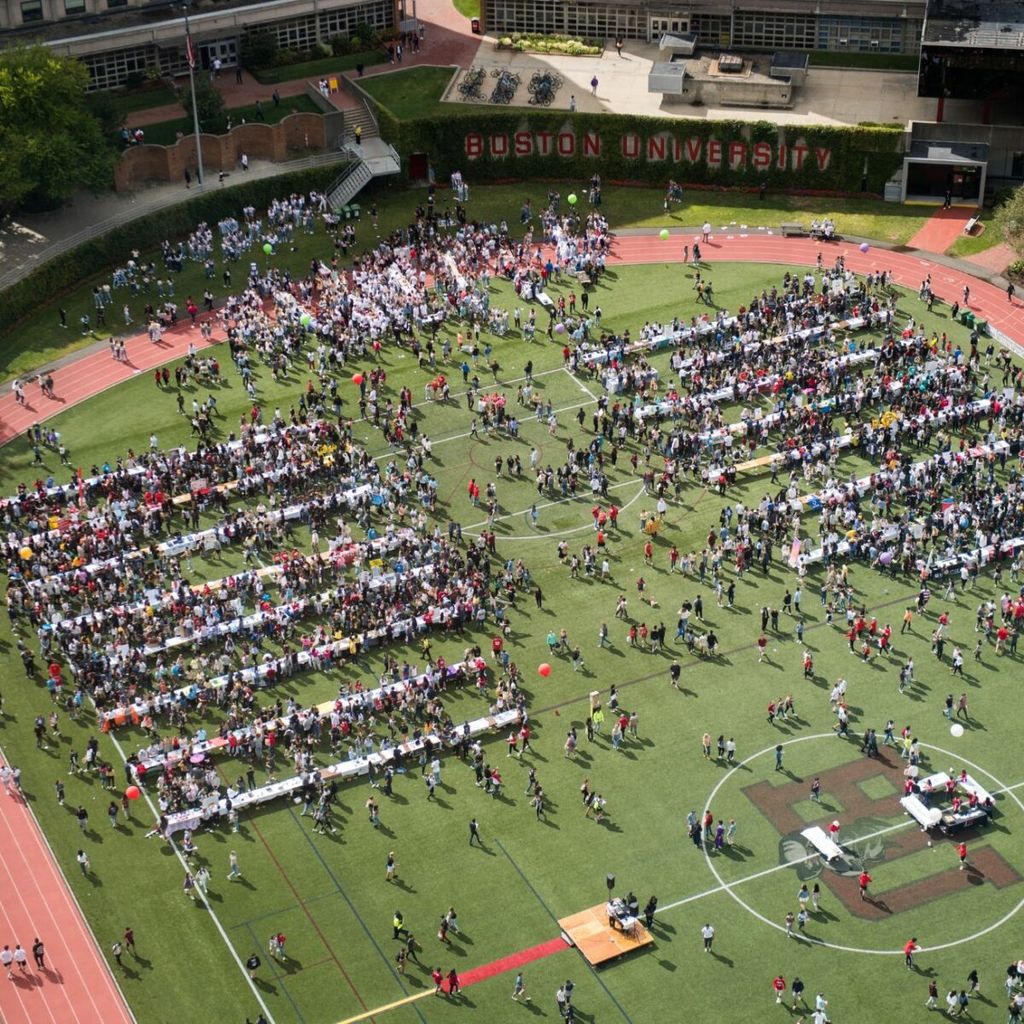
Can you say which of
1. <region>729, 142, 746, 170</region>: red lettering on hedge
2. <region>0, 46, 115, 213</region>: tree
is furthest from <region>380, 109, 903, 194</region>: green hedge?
<region>0, 46, 115, 213</region>: tree

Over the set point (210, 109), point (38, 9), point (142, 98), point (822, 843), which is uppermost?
point (38, 9)

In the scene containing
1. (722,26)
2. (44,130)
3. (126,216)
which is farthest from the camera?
(722,26)

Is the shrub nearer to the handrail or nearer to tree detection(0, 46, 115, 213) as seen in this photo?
the handrail

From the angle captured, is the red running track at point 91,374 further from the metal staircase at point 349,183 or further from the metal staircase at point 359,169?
the metal staircase at point 359,169

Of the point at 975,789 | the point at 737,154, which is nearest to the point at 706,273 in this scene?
the point at 737,154

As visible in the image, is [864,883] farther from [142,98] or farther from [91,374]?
[142,98]

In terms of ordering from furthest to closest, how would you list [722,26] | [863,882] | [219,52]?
1. [722,26]
2. [219,52]
3. [863,882]

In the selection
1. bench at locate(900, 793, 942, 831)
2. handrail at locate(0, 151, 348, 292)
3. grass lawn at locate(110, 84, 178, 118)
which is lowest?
bench at locate(900, 793, 942, 831)

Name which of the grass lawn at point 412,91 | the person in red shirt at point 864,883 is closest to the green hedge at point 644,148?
the grass lawn at point 412,91
